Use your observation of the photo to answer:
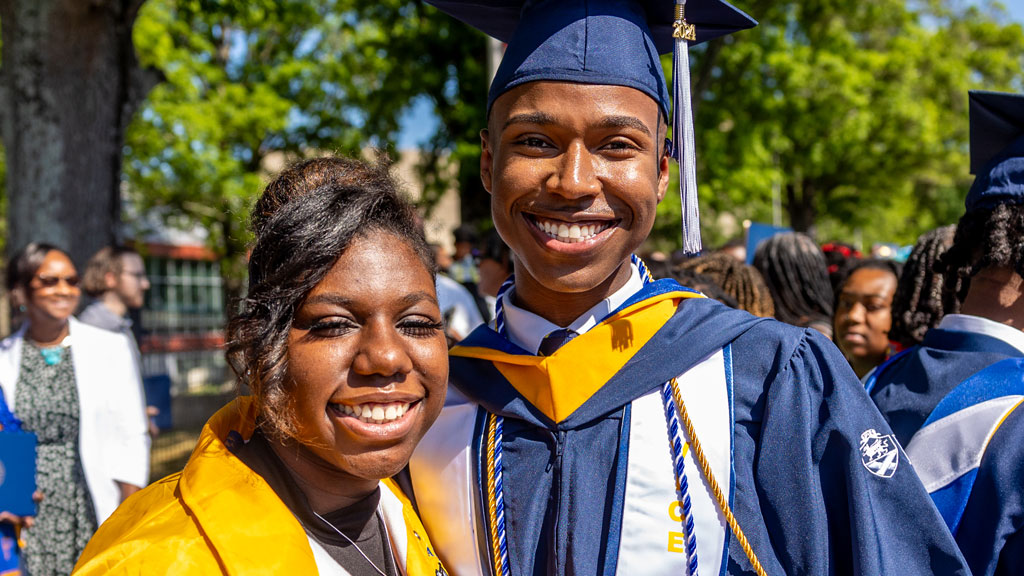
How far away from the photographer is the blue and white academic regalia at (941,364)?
6.53 ft

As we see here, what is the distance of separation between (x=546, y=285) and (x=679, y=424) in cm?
42

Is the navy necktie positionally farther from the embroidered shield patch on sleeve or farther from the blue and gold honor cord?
the embroidered shield patch on sleeve

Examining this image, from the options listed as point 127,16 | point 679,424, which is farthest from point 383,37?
point 679,424

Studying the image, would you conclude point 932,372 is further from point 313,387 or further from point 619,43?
point 313,387

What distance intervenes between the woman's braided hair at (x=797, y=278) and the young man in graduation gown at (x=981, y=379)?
2285 millimetres

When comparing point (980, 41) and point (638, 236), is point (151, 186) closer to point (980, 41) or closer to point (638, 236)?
point (638, 236)

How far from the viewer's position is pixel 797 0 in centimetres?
1457

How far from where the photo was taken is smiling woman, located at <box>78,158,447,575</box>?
1466mm

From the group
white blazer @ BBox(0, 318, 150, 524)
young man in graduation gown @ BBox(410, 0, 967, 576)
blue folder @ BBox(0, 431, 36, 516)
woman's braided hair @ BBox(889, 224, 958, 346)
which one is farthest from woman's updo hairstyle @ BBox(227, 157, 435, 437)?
white blazer @ BBox(0, 318, 150, 524)

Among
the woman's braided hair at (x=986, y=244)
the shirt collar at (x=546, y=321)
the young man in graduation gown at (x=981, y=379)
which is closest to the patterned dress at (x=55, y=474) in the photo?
the shirt collar at (x=546, y=321)

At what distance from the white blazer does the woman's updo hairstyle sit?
3021 millimetres

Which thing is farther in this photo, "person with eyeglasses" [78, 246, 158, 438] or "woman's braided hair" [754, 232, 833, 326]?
"person with eyeglasses" [78, 246, 158, 438]

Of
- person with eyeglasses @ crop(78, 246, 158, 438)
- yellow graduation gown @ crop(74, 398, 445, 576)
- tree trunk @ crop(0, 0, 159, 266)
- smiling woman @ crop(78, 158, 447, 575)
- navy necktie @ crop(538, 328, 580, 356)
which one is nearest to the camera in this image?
yellow graduation gown @ crop(74, 398, 445, 576)

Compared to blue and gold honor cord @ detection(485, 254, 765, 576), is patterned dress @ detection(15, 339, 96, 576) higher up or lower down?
lower down
